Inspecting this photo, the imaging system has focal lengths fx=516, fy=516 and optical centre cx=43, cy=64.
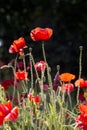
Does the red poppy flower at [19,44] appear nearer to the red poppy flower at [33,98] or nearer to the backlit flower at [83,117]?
the red poppy flower at [33,98]

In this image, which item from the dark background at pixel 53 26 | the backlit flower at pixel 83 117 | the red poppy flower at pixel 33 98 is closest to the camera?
the backlit flower at pixel 83 117

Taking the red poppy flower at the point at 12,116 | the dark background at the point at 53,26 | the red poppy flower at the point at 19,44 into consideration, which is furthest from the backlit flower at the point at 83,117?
the dark background at the point at 53,26

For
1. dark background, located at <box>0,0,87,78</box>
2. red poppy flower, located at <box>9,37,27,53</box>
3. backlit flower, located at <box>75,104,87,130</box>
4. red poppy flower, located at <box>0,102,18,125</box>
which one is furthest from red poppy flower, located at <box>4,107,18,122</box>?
dark background, located at <box>0,0,87,78</box>

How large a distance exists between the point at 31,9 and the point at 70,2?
803 millimetres

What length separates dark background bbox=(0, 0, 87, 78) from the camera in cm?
634

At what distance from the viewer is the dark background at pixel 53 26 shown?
6344 mm

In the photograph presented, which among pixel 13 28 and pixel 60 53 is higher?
pixel 13 28

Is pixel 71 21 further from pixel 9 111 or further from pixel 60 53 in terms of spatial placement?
pixel 9 111

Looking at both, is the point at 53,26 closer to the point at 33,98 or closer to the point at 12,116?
the point at 33,98

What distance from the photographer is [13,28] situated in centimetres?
828

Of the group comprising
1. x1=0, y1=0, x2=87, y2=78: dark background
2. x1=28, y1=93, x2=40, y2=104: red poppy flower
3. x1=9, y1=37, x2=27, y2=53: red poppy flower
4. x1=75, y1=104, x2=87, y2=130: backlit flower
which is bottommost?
x1=75, y1=104, x2=87, y2=130: backlit flower

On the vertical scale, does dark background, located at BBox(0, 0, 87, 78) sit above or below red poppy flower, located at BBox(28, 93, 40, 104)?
above

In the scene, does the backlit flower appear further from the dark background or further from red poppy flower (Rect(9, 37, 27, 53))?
the dark background

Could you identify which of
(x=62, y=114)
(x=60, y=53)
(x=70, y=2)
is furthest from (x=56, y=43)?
(x=62, y=114)
